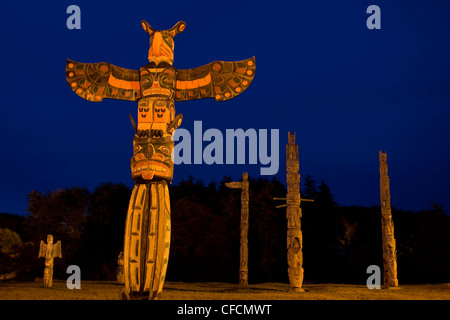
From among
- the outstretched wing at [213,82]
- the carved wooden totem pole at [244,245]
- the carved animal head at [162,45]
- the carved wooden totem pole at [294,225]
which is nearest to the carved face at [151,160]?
the outstretched wing at [213,82]

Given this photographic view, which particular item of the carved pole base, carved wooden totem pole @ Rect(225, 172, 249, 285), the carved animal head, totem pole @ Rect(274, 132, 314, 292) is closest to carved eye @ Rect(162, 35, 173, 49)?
the carved animal head

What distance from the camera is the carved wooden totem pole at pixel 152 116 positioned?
7.86m

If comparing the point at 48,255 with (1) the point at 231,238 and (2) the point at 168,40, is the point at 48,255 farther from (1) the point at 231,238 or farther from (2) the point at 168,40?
(1) the point at 231,238

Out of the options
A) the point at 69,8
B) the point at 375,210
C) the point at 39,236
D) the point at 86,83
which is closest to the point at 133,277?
the point at 86,83

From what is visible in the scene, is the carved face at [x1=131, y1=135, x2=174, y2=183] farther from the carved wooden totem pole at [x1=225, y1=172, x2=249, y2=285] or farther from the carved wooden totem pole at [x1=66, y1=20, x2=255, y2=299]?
the carved wooden totem pole at [x1=225, y1=172, x2=249, y2=285]

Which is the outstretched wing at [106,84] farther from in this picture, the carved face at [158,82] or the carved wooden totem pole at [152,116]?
the carved face at [158,82]

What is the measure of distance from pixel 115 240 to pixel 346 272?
57.9 ft

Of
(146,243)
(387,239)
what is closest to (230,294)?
(146,243)

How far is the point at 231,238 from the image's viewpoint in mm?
33000

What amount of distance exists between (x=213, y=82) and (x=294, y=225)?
926 cm

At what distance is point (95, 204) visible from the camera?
3381 centimetres

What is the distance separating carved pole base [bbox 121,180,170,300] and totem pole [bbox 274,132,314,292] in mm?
9534

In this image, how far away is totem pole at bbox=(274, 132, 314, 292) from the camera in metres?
16.5
